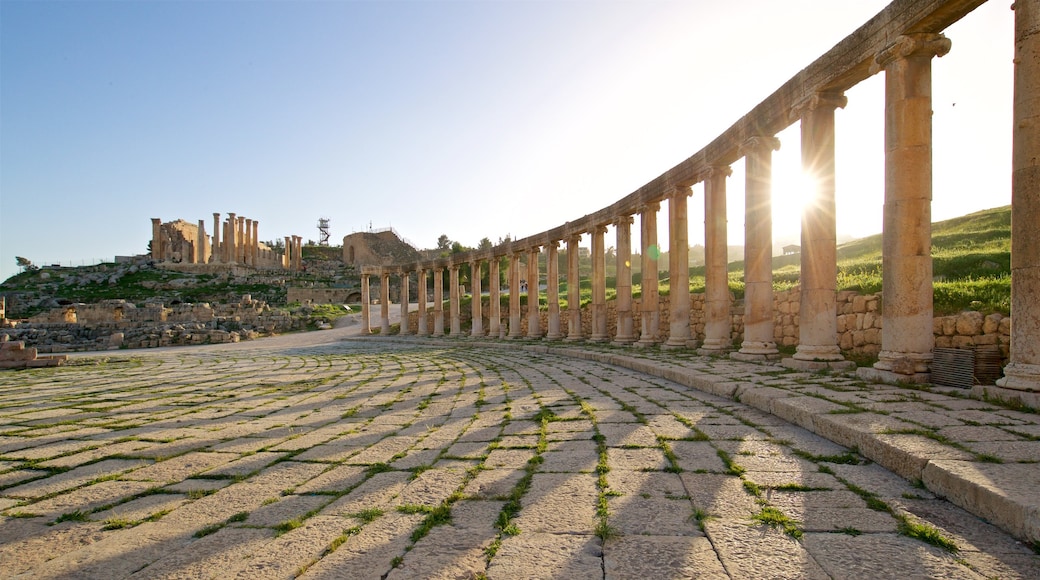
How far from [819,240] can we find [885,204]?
5.22 feet

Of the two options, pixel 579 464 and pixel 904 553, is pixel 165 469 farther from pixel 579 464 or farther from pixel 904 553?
pixel 904 553

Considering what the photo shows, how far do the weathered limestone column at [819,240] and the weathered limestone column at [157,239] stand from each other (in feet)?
259

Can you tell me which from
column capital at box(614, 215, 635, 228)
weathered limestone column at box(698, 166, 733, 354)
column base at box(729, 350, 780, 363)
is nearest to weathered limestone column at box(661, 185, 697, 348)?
weathered limestone column at box(698, 166, 733, 354)

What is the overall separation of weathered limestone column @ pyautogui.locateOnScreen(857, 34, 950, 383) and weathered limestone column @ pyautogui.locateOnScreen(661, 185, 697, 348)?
250 inches

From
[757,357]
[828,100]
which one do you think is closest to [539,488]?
[757,357]

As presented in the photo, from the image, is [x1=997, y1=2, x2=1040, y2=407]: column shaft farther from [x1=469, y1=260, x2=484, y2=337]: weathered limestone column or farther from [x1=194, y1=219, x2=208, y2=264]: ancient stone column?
[x1=194, y1=219, x2=208, y2=264]: ancient stone column

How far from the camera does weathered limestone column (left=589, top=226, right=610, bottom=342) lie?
704 inches

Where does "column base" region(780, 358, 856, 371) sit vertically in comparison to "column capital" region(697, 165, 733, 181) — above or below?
below

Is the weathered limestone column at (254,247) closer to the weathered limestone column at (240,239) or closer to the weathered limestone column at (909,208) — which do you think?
the weathered limestone column at (240,239)

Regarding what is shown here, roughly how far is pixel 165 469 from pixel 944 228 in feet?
86.0

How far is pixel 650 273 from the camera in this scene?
15227mm

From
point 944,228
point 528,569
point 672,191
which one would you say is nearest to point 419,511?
point 528,569

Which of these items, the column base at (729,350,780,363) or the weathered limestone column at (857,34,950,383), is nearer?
the weathered limestone column at (857,34,950,383)

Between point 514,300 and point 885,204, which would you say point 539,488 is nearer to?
point 885,204
